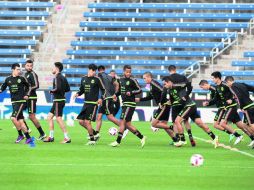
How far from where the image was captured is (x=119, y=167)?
47.9 ft

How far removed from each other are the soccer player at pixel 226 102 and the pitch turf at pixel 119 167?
46.9 inches

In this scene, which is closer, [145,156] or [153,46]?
[145,156]

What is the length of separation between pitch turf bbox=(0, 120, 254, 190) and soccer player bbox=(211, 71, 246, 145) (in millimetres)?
1190

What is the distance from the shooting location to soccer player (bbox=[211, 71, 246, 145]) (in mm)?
21719

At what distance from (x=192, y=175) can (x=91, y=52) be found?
27.2 metres

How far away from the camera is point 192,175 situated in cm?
1330

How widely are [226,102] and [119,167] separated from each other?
8.12 metres

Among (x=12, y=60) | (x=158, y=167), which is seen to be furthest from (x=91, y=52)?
(x=158, y=167)

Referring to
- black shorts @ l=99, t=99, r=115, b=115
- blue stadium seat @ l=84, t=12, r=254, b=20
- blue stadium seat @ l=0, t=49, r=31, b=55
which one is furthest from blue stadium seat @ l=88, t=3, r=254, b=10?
black shorts @ l=99, t=99, r=115, b=115

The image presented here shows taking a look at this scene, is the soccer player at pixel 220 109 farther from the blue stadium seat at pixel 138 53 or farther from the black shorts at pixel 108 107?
the blue stadium seat at pixel 138 53

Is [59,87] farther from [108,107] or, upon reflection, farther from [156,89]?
[156,89]

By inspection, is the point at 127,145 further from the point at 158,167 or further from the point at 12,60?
the point at 12,60

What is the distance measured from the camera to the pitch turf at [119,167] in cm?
1200

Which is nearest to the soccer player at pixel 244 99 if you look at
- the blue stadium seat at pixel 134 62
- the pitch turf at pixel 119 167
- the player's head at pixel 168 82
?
the pitch turf at pixel 119 167
